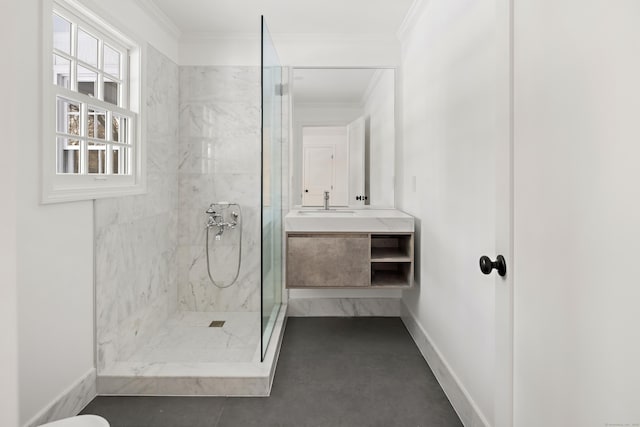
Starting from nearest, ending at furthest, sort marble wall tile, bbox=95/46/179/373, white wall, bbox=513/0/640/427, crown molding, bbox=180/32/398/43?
white wall, bbox=513/0/640/427 → marble wall tile, bbox=95/46/179/373 → crown molding, bbox=180/32/398/43

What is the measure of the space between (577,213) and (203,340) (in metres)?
2.68

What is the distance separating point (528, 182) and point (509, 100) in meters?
0.24

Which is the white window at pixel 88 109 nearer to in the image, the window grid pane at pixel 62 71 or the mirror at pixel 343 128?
the window grid pane at pixel 62 71

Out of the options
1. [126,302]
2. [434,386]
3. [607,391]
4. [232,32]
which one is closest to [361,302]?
[434,386]

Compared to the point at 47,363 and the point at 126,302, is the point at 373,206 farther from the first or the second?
the point at 47,363

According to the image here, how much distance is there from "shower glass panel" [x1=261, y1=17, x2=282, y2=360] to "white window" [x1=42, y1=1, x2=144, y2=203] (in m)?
0.92

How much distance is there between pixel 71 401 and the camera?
195 centimetres

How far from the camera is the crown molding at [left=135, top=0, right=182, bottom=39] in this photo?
9.15ft

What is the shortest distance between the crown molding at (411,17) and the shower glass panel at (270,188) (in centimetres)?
105

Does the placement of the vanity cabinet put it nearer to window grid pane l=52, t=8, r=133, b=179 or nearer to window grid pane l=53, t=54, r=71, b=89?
window grid pane l=52, t=8, r=133, b=179

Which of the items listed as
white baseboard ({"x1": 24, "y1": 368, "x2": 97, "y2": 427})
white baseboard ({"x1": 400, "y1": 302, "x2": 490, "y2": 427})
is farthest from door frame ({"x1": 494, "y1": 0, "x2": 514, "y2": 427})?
white baseboard ({"x1": 24, "y1": 368, "x2": 97, "y2": 427})

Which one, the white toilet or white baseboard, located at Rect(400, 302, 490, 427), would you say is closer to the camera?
the white toilet

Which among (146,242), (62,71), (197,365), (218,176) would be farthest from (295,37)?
(197,365)

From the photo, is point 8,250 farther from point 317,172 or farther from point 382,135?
point 382,135
